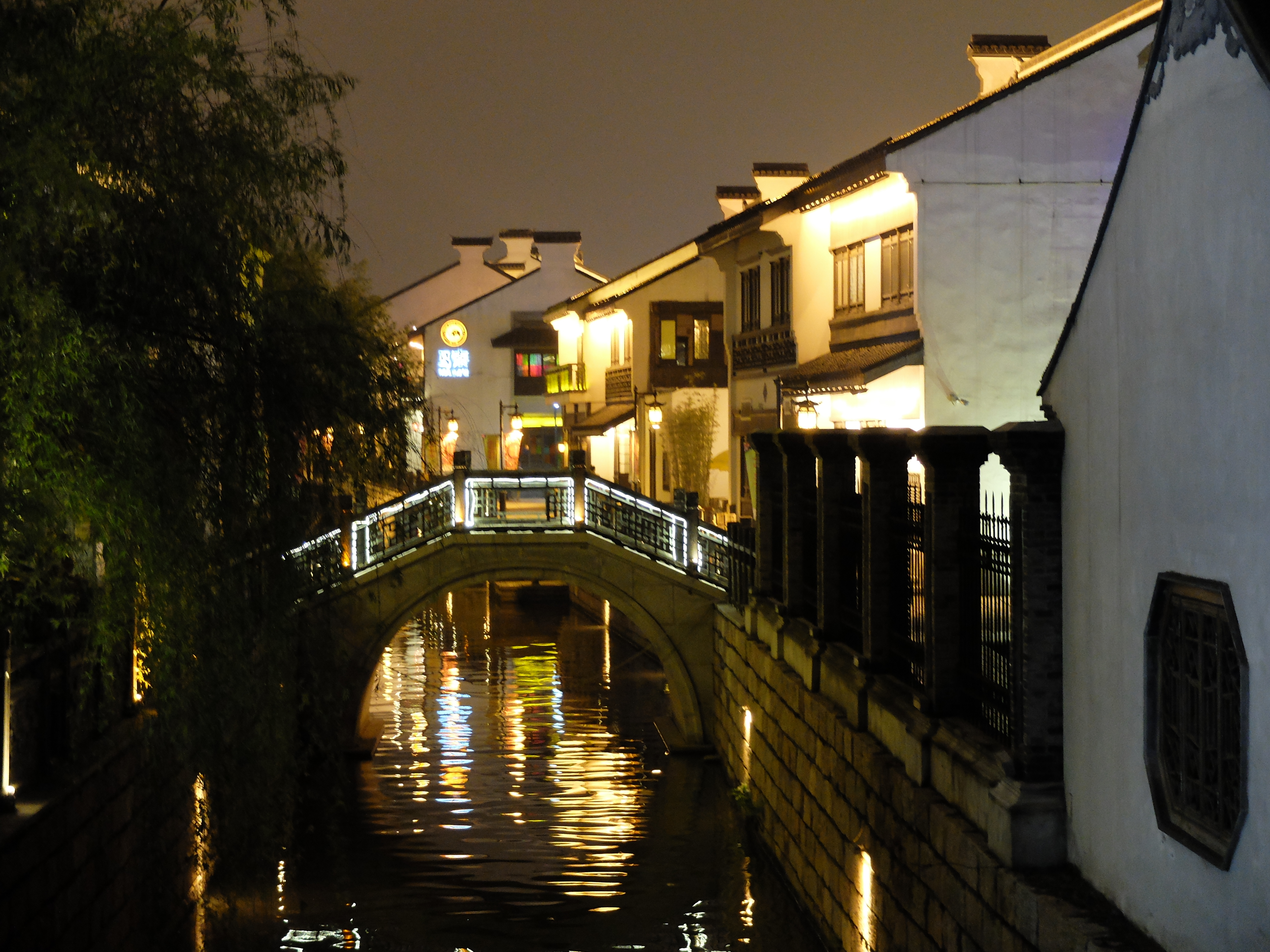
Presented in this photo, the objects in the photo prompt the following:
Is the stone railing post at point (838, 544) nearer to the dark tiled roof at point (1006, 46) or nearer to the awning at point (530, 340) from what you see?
the dark tiled roof at point (1006, 46)

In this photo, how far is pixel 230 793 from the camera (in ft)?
32.6

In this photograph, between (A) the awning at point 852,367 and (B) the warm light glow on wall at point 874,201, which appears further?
(B) the warm light glow on wall at point 874,201

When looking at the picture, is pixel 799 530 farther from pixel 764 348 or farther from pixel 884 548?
pixel 764 348

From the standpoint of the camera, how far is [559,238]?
6141 centimetres

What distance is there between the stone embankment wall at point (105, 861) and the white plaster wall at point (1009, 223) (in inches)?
525

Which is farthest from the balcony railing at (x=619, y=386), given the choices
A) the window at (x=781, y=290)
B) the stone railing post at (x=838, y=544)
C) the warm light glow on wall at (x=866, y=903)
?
the warm light glow on wall at (x=866, y=903)

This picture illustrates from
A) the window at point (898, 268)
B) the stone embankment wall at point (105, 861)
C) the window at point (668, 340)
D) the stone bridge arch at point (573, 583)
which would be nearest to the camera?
the stone embankment wall at point (105, 861)

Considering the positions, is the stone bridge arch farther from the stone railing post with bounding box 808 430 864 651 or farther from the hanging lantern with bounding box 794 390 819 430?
the stone railing post with bounding box 808 430 864 651

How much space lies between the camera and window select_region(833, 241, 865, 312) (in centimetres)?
2522

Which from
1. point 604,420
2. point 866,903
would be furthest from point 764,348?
point 866,903

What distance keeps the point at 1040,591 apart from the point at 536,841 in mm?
11928

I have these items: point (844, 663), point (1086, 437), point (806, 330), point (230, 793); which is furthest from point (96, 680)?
point (806, 330)

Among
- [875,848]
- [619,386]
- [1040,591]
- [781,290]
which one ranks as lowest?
[875,848]

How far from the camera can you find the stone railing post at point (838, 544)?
561 inches
